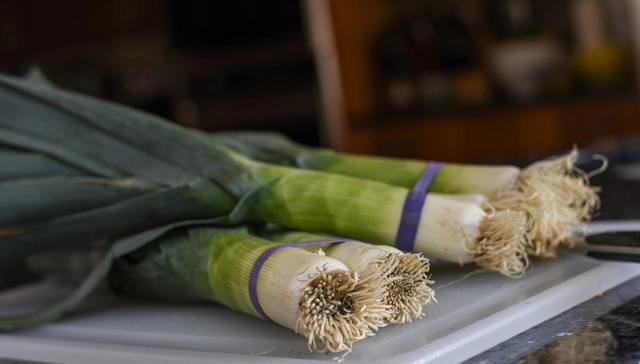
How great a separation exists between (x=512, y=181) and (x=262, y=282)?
329mm

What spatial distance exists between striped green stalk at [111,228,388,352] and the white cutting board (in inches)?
0.9


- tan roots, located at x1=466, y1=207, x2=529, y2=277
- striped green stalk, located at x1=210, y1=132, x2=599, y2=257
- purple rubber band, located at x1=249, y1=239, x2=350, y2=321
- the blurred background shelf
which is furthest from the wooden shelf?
purple rubber band, located at x1=249, y1=239, x2=350, y2=321

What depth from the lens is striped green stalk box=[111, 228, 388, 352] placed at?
604mm

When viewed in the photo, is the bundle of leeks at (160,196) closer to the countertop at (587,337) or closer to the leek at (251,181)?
the leek at (251,181)

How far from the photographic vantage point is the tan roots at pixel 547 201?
0.79 m

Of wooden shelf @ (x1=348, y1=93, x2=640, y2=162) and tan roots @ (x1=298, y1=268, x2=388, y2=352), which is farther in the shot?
wooden shelf @ (x1=348, y1=93, x2=640, y2=162)

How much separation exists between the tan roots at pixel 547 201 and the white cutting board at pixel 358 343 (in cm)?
4

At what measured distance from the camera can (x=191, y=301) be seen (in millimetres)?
902

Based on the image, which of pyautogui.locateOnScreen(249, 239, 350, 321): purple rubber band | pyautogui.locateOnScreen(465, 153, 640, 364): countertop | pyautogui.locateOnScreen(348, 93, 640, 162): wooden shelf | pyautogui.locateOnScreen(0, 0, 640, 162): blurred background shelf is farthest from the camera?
pyautogui.locateOnScreen(0, 0, 640, 162): blurred background shelf

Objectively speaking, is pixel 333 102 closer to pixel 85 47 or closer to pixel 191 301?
pixel 85 47

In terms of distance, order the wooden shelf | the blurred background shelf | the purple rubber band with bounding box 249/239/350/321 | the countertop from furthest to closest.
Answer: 1. the blurred background shelf
2. the wooden shelf
3. the purple rubber band with bounding box 249/239/350/321
4. the countertop

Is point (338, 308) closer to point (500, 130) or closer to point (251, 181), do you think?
point (251, 181)

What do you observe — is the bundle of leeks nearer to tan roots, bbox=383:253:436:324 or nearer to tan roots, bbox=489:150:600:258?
tan roots, bbox=489:150:600:258

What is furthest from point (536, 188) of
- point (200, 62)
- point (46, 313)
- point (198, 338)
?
point (200, 62)
